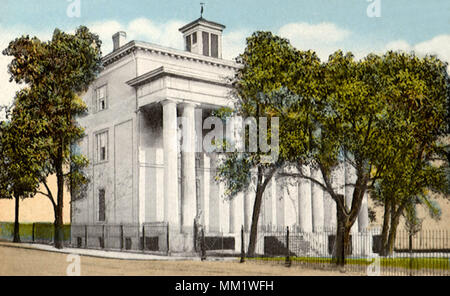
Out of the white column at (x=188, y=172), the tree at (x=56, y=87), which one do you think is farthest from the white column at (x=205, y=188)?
the tree at (x=56, y=87)

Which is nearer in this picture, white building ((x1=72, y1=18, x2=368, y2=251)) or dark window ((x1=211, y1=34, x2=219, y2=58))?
white building ((x1=72, y1=18, x2=368, y2=251))

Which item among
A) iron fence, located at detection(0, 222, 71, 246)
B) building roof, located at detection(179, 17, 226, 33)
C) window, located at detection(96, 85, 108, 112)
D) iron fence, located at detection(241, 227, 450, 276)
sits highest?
building roof, located at detection(179, 17, 226, 33)

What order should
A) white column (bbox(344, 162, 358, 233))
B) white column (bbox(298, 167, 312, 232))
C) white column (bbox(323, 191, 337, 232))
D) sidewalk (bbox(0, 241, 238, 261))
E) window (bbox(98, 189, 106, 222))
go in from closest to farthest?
1. sidewalk (bbox(0, 241, 238, 261))
2. window (bbox(98, 189, 106, 222))
3. white column (bbox(344, 162, 358, 233))
4. white column (bbox(298, 167, 312, 232))
5. white column (bbox(323, 191, 337, 232))

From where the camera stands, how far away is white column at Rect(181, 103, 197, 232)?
103ft

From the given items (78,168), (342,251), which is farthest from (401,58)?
(78,168)

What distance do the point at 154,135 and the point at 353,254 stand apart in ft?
42.8

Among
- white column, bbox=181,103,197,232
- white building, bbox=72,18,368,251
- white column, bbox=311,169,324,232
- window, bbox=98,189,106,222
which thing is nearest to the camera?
white column, bbox=181,103,197,232

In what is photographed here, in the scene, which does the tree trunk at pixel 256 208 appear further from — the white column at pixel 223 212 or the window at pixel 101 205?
the window at pixel 101 205

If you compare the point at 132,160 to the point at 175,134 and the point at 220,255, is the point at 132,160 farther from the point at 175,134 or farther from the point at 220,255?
the point at 220,255

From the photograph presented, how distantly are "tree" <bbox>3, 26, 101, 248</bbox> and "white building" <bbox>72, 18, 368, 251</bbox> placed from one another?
1670mm

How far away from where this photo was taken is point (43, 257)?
85.1 feet

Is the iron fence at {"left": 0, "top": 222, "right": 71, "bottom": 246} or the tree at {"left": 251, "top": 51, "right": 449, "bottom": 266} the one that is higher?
the tree at {"left": 251, "top": 51, "right": 449, "bottom": 266}

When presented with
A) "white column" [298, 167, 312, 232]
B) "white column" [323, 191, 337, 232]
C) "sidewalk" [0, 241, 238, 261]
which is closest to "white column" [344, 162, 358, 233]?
"white column" [323, 191, 337, 232]

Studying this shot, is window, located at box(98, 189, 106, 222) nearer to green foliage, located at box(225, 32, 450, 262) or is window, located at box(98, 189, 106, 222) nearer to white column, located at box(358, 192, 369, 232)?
green foliage, located at box(225, 32, 450, 262)
